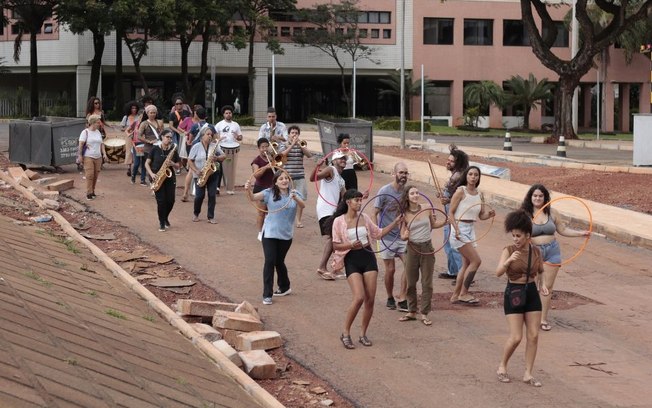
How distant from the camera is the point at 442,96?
64.3 m

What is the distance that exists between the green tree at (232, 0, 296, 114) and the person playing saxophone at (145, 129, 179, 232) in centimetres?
3647

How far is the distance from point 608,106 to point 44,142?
46.8 meters

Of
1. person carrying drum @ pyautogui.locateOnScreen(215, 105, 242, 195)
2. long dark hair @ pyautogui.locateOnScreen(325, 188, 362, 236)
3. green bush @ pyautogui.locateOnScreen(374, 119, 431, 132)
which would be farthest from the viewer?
green bush @ pyautogui.locateOnScreen(374, 119, 431, 132)

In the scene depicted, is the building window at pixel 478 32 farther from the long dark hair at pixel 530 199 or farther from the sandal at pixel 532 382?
the sandal at pixel 532 382

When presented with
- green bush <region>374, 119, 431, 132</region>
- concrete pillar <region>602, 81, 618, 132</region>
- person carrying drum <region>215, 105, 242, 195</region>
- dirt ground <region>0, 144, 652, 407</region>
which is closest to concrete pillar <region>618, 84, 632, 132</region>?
concrete pillar <region>602, 81, 618, 132</region>

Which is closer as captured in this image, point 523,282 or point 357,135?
point 523,282

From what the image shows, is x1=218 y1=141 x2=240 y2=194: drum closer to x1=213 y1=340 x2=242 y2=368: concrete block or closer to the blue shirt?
the blue shirt

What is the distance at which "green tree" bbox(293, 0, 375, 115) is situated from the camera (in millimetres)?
58812

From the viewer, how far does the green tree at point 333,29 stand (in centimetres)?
5881

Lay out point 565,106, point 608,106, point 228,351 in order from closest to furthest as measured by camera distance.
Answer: point 228,351 → point 565,106 → point 608,106

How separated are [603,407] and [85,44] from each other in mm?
54811

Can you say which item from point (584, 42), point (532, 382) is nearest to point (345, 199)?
point (532, 382)

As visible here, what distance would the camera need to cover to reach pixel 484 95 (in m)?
59.2

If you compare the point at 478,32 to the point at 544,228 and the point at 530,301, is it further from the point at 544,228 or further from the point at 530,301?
the point at 530,301
